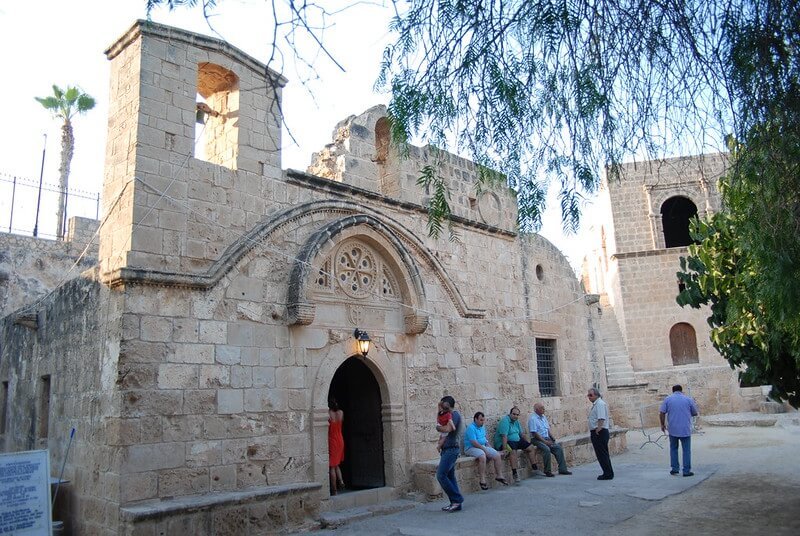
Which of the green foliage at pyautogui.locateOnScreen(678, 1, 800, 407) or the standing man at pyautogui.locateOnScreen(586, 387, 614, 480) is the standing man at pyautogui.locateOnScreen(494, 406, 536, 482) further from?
the green foliage at pyautogui.locateOnScreen(678, 1, 800, 407)

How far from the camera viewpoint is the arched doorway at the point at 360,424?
8.63 metres

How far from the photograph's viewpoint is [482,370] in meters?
9.66

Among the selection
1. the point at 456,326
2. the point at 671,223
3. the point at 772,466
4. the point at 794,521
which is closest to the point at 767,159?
the point at 794,521

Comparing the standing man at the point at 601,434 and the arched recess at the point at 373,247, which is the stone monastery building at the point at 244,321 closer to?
the arched recess at the point at 373,247

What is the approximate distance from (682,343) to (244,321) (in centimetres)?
1814

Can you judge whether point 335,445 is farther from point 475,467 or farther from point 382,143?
point 382,143

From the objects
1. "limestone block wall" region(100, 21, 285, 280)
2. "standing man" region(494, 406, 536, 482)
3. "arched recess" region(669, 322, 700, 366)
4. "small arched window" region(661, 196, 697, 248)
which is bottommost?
"standing man" region(494, 406, 536, 482)

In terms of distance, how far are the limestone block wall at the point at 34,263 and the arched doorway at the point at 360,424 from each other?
7608mm

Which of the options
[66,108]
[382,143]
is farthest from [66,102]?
[382,143]

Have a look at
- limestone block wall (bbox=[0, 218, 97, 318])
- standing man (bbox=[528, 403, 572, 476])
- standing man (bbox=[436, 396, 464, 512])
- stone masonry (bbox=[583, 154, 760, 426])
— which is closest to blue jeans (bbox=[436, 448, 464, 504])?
standing man (bbox=[436, 396, 464, 512])

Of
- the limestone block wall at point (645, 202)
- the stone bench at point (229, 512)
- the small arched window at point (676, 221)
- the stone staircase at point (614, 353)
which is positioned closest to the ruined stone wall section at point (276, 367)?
the stone bench at point (229, 512)

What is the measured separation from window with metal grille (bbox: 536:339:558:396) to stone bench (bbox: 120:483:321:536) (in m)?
5.66

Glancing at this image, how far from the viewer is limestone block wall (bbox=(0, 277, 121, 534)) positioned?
588 centimetres

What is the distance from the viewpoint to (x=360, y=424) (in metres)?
8.98
